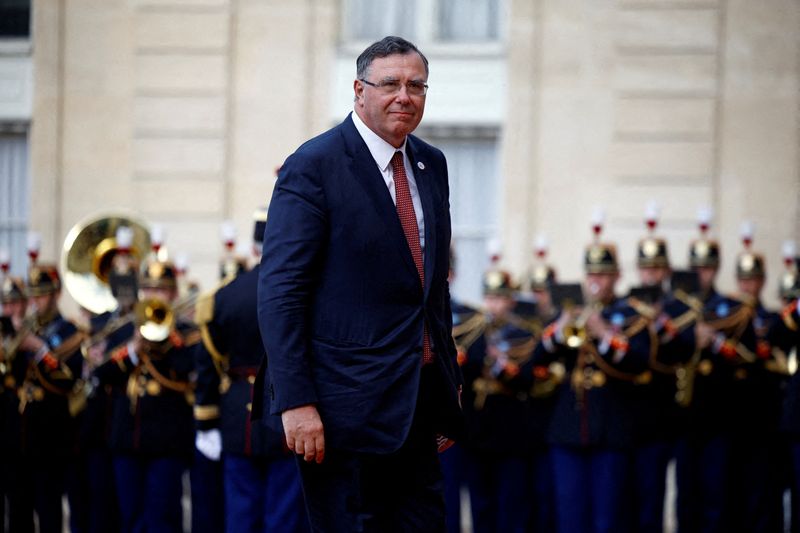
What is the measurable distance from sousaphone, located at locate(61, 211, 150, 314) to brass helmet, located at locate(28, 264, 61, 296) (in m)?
0.72

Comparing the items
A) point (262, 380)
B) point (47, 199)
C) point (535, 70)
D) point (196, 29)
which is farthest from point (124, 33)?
point (262, 380)

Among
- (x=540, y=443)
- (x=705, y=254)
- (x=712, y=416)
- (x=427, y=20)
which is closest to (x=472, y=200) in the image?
(x=427, y=20)

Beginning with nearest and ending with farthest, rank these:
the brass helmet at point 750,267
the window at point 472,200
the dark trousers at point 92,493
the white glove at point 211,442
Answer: the white glove at point 211,442, the dark trousers at point 92,493, the brass helmet at point 750,267, the window at point 472,200

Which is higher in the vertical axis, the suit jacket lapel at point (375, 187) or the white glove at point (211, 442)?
the suit jacket lapel at point (375, 187)

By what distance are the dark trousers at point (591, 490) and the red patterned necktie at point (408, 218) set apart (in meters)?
4.64

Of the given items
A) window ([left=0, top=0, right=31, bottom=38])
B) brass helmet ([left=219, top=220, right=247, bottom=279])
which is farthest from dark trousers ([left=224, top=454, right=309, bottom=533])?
window ([left=0, top=0, right=31, bottom=38])

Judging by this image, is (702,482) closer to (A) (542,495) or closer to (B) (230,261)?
(A) (542,495)

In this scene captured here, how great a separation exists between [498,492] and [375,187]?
611 cm

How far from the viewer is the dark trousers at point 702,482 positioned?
1043cm

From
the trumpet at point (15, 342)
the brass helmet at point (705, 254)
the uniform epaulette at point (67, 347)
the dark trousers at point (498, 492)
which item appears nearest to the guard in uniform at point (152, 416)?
the uniform epaulette at point (67, 347)

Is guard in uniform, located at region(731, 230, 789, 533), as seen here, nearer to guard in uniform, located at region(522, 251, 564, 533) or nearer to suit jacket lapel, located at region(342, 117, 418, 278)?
guard in uniform, located at region(522, 251, 564, 533)

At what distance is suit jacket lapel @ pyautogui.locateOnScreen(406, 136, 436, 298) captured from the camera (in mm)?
4984

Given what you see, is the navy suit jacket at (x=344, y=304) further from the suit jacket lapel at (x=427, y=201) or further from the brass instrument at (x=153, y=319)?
the brass instrument at (x=153, y=319)

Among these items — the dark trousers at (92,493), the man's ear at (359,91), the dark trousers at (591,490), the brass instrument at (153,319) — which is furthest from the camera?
the dark trousers at (92,493)
